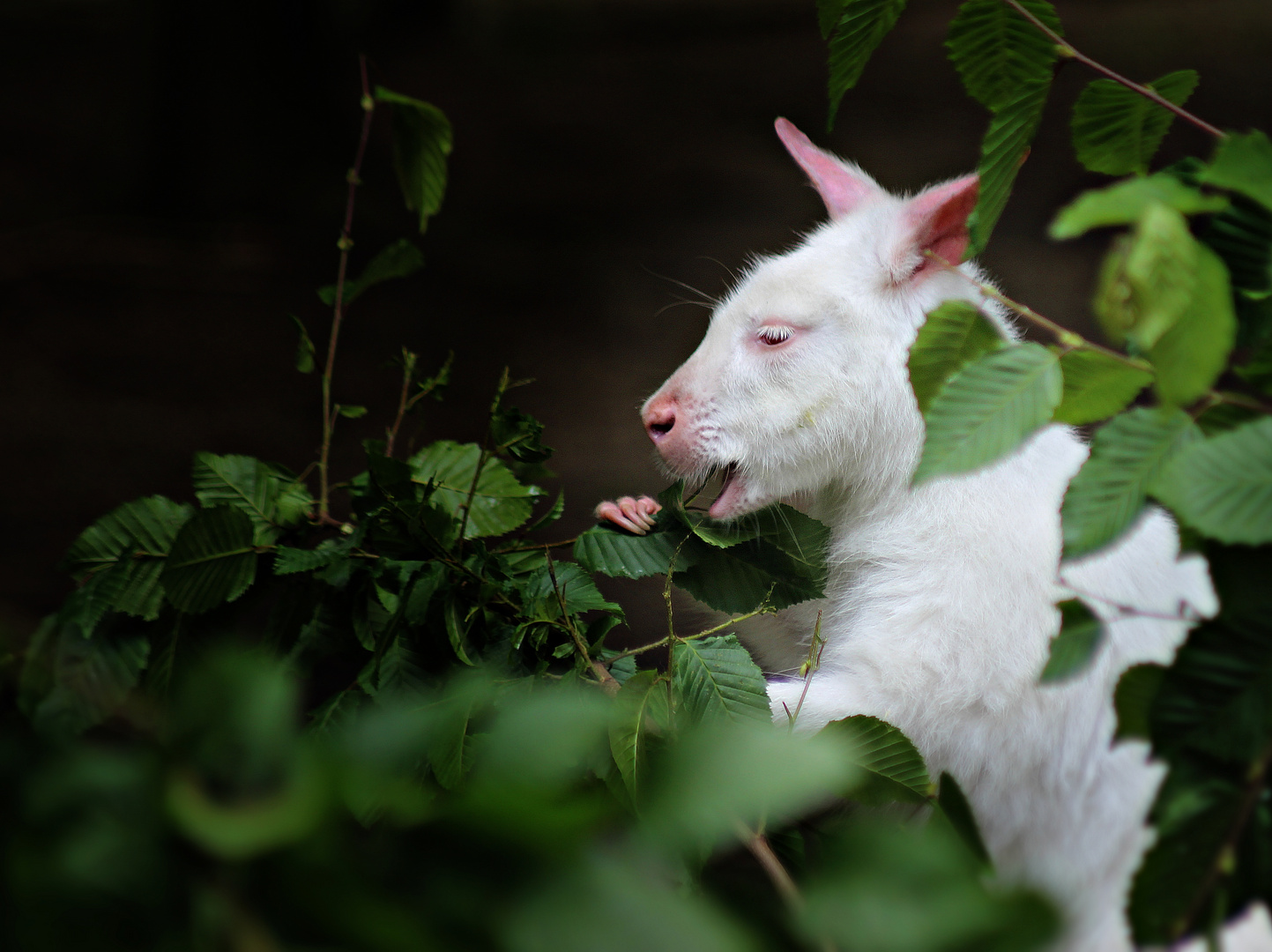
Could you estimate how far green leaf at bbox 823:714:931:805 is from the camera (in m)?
0.63

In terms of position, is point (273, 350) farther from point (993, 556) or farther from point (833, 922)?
point (833, 922)

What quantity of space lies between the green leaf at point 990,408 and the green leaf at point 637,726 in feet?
0.87

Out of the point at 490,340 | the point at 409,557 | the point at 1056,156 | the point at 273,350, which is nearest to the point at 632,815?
the point at 409,557

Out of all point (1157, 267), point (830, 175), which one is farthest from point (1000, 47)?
point (830, 175)

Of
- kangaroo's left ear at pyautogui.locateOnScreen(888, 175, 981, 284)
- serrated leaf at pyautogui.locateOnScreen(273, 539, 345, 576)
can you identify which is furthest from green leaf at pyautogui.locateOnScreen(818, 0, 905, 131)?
serrated leaf at pyautogui.locateOnScreen(273, 539, 345, 576)

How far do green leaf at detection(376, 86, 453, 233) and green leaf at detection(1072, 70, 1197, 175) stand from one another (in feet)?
2.04

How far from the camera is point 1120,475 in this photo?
0.40 m

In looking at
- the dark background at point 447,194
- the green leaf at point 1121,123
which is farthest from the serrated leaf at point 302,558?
the dark background at point 447,194

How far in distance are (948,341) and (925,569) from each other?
430mm

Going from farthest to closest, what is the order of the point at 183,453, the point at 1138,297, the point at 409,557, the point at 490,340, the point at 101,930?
the point at 490,340 → the point at 183,453 → the point at 409,557 → the point at 1138,297 → the point at 101,930

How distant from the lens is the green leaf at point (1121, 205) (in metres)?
0.32

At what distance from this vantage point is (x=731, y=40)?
88.0 inches

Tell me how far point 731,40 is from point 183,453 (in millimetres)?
1597

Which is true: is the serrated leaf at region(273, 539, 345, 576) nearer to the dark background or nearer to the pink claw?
the pink claw
